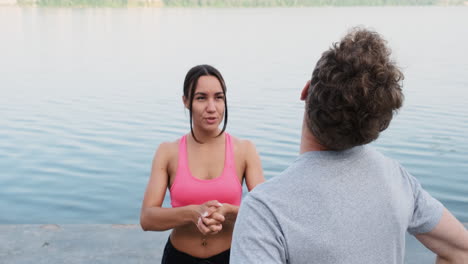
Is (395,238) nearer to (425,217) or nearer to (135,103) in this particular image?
(425,217)

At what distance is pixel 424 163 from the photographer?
11273 mm

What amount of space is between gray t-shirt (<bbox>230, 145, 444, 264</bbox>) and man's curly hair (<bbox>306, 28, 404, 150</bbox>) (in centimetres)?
5

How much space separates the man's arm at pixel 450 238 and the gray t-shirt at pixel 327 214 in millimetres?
135

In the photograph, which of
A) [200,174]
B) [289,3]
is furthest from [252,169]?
[289,3]

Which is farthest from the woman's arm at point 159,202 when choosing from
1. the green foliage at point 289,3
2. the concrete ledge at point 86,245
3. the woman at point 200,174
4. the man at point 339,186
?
the green foliage at point 289,3

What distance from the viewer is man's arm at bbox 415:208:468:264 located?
157 centimetres

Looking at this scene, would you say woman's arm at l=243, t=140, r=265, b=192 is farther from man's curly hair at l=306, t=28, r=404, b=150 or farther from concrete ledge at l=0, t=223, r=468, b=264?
concrete ledge at l=0, t=223, r=468, b=264

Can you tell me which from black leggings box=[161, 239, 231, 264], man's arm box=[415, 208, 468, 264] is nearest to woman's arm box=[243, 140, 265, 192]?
black leggings box=[161, 239, 231, 264]

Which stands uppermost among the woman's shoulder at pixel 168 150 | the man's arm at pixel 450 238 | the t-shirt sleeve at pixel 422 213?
the t-shirt sleeve at pixel 422 213

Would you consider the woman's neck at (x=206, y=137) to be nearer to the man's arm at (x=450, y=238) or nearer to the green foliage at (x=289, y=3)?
the man's arm at (x=450, y=238)

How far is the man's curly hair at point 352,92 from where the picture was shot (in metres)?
1.38

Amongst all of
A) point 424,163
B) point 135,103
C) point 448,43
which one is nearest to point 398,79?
point 424,163

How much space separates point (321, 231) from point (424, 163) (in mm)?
10374

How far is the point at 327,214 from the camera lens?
53.6 inches
